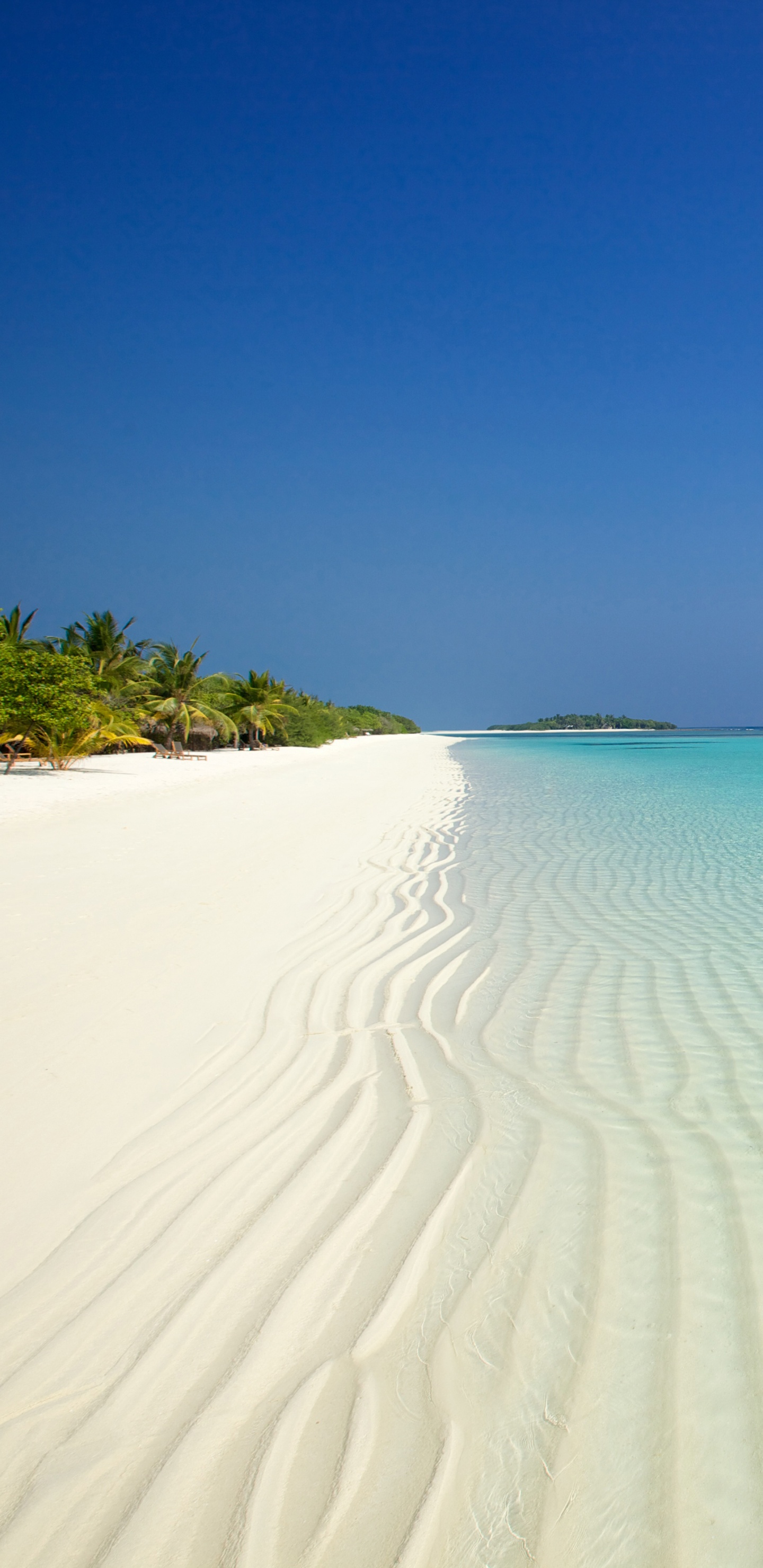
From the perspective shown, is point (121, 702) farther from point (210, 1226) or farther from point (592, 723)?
point (592, 723)

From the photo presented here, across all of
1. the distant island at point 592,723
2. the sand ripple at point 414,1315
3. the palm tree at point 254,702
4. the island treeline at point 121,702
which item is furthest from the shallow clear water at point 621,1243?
the distant island at point 592,723

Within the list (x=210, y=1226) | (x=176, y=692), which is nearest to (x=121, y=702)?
(x=176, y=692)

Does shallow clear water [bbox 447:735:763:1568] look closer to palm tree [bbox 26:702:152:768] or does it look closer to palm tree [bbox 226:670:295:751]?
palm tree [bbox 26:702:152:768]

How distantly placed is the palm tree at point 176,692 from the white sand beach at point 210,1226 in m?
24.4

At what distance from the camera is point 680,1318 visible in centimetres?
181

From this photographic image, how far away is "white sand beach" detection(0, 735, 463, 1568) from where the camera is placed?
4.60ft

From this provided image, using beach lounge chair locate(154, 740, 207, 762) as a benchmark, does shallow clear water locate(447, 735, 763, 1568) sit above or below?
below

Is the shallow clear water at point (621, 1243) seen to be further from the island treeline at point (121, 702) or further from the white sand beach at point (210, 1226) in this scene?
the island treeline at point (121, 702)

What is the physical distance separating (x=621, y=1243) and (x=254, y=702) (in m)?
34.9

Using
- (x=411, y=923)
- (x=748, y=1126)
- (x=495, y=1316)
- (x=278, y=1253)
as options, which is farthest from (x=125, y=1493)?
(x=411, y=923)

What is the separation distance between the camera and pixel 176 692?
1145 inches

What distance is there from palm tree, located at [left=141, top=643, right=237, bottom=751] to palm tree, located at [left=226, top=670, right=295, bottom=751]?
2864 millimetres

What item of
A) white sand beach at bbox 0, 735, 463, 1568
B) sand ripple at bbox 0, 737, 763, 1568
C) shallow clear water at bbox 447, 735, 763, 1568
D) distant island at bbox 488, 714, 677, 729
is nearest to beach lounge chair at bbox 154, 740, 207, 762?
white sand beach at bbox 0, 735, 463, 1568

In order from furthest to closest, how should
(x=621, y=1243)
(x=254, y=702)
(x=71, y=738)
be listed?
(x=254, y=702) → (x=71, y=738) → (x=621, y=1243)
